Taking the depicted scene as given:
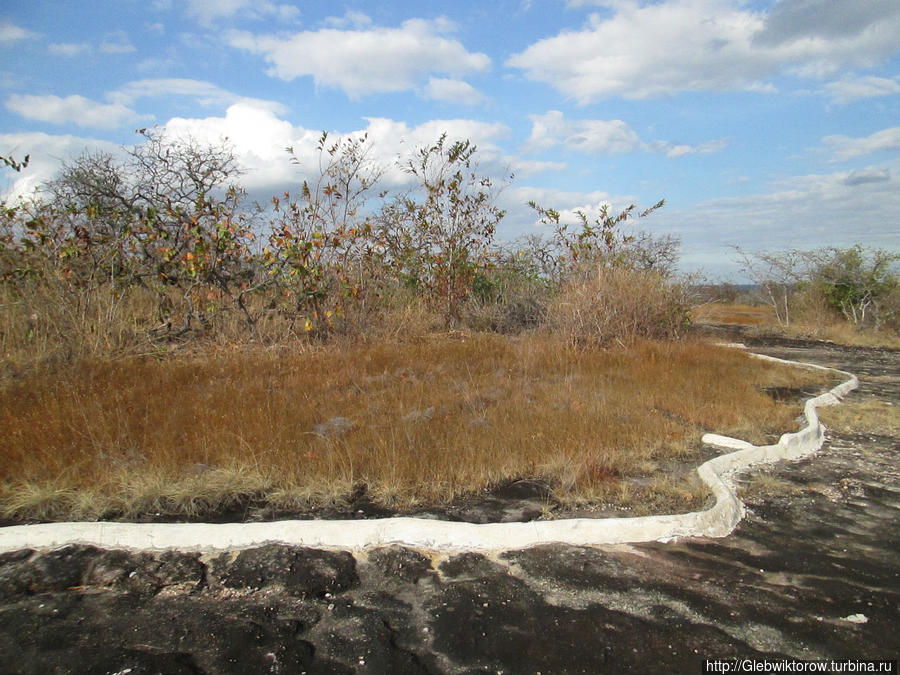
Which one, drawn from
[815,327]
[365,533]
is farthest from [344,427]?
[815,327]

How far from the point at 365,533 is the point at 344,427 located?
83.9 inches

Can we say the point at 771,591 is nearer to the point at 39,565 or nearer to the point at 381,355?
the point at 39,565

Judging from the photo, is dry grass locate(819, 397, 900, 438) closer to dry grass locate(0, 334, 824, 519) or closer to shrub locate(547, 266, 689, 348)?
dry grass locate(0, 334, 824, 519)

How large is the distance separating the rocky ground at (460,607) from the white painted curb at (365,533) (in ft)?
0.33

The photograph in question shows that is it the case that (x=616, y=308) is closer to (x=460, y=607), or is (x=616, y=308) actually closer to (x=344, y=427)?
(x=344, y=427)

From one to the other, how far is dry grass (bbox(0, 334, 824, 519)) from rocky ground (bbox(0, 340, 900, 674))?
0.80 m

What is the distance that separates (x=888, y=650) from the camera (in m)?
2.57

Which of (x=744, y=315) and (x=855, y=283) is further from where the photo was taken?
(x=744, y=315)

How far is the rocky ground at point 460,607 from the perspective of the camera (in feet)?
8.30

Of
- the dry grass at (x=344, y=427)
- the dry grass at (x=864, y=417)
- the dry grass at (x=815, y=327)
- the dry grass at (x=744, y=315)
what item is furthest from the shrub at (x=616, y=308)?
the dry grass at (x=744, y=315)

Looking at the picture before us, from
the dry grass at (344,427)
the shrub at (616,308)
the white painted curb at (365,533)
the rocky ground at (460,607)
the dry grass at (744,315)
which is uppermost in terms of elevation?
the shrub at (616,308)

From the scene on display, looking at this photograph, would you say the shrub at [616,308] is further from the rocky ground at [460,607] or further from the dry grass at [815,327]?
the rocky ground at [460,607]

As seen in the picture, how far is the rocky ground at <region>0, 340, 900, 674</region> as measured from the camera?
2531 mm

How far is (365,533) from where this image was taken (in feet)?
11.9
